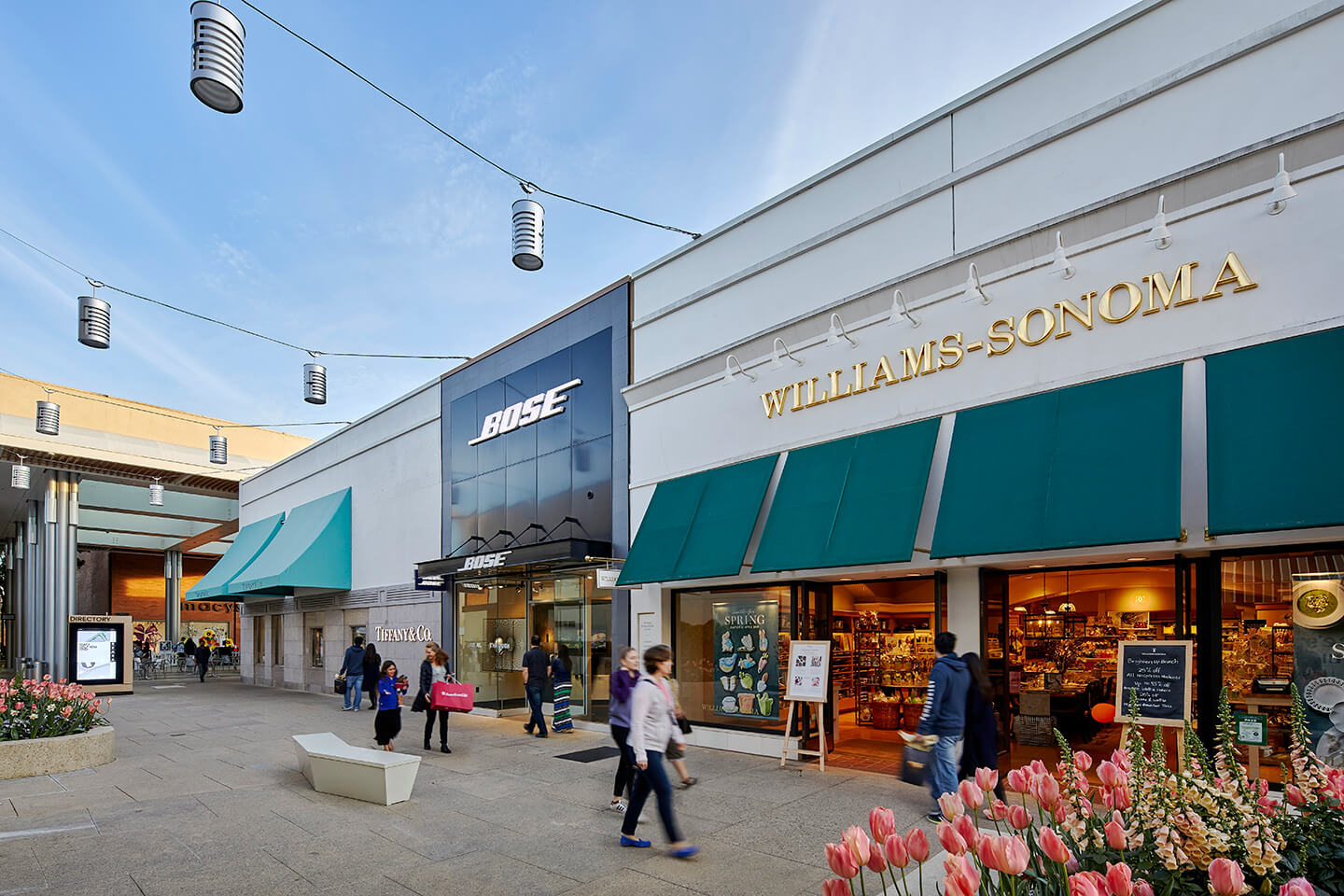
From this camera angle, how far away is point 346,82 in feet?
28.7

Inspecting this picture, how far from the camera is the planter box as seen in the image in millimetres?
9859

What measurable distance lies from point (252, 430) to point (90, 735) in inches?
1168

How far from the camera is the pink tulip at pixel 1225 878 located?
1.67 meters

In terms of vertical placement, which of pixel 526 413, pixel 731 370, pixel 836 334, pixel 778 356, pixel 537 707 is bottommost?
pixel 537 707

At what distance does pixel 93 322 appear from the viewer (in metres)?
→ 13.6

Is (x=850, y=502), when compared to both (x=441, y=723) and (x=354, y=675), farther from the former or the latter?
(x=354, y=675)

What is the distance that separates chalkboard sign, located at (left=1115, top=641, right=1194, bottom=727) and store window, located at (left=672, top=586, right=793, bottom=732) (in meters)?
4.33

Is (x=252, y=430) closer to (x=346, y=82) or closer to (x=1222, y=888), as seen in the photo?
(x=346, y=82)

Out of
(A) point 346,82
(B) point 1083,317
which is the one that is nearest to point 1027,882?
(B) point 1083,317

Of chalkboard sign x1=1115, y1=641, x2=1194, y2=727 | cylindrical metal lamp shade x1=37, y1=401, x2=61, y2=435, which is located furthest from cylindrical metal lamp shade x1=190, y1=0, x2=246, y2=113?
cylindrical metal lamp shade x1=37, y1=401, x2=61, y2=435

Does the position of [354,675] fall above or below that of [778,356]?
below

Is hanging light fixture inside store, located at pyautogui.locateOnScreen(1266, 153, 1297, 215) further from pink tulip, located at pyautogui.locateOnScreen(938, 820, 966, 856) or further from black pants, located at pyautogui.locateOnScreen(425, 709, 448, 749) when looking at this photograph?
black pants, located at pyautogui.locateOnScreen(425, 709, 448, 749)

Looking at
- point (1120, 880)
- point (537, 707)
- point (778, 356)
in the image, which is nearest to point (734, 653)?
point (537, 707)

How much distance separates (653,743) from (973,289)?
19.3 ft
